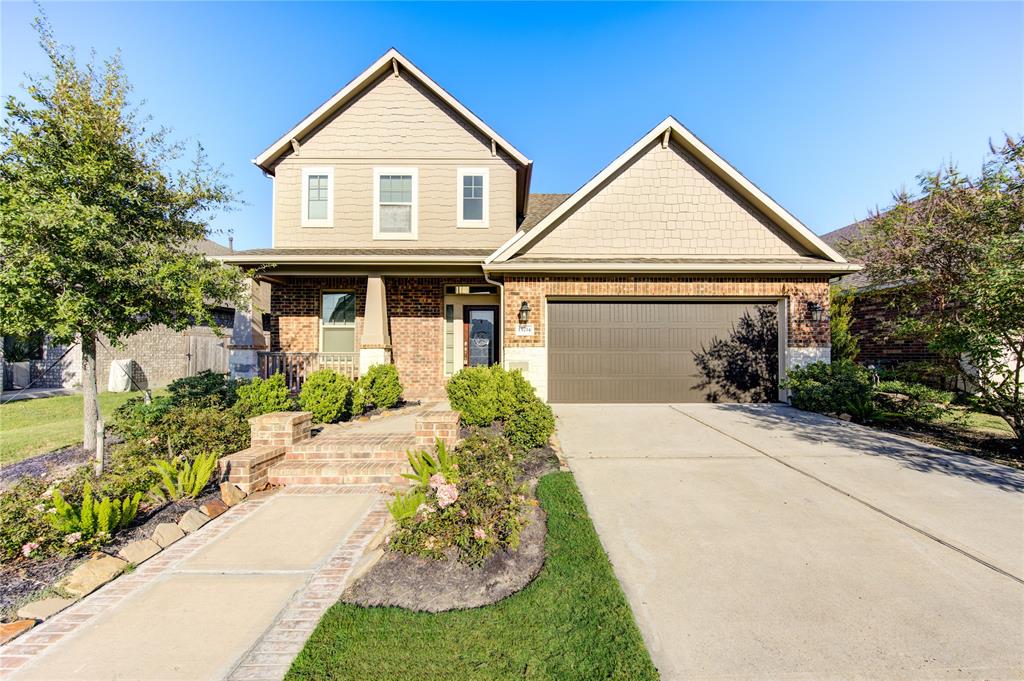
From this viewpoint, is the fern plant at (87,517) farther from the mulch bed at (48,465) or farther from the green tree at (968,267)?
the green tree at (968,267)

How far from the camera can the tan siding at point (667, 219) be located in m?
9.73

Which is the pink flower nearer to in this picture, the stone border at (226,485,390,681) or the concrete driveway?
the stone border at (226,485,390,681)

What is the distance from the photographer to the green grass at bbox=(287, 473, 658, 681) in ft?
6.97

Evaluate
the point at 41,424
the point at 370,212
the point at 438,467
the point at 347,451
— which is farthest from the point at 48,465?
the point at 370,212

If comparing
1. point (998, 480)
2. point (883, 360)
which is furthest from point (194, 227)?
point (883, 360)

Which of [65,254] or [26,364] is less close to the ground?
[65,254]

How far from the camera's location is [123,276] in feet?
17.2

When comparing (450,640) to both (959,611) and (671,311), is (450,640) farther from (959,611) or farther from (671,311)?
(671,311)

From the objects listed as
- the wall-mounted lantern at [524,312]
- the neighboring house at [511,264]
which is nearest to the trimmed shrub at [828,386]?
the neighboring house at [511,264]

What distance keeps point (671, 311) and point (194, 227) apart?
9376 millimetres

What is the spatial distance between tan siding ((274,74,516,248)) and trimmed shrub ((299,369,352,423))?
457 centimetres

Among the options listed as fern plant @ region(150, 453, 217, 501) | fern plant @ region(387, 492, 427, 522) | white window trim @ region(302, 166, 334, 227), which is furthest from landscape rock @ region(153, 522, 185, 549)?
white window trim @ region(302, 166, 334, 227)

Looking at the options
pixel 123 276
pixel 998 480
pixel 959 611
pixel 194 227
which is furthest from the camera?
pixel 194 227

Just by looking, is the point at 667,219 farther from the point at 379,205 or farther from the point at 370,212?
the point at 370,212
